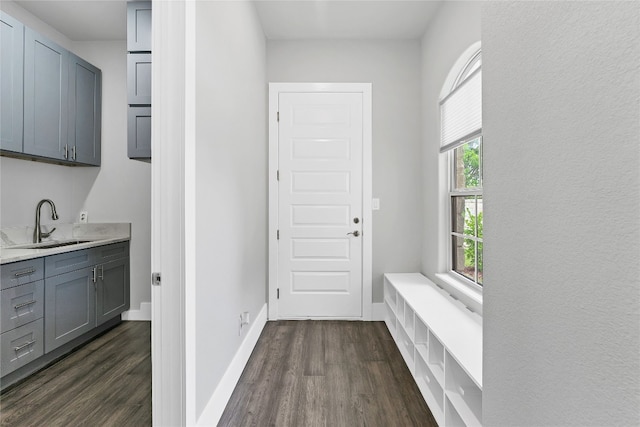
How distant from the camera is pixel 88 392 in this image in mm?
2086

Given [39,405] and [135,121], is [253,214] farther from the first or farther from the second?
[39,405]

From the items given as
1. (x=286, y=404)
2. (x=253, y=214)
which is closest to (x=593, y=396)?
(x=286, y=404)

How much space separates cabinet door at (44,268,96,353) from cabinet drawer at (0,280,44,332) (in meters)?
0.06

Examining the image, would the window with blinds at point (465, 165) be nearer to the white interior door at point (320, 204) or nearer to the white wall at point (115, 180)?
the white interior door at point (320, 204)

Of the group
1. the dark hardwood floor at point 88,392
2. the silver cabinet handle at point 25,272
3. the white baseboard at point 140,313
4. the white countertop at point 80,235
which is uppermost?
the white countertop at point 80,235

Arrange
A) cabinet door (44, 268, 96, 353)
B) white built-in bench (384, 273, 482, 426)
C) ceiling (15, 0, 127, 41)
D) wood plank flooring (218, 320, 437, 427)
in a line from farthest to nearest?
ceiling (15, 0, 127, 41) → cabinet door (44, 268, 96, 353) → wood plank flooring (218, 320, 437, 427) → white built-in bench (384, 273, 482, 426)

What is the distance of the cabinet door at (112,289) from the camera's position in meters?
2.98

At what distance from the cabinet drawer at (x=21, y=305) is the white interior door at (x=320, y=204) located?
1.90 meters

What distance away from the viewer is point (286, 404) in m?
1.95

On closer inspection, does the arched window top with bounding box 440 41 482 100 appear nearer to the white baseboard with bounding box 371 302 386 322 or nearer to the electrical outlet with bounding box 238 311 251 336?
the white baseboard with bounding box 371 302 386 322

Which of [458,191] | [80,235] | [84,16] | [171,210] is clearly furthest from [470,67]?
[80,235]

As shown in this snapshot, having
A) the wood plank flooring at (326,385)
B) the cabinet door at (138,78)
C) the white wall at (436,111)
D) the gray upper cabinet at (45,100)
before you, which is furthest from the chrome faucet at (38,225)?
the white wall at (436,111)

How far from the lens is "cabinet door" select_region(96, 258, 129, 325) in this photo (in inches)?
117

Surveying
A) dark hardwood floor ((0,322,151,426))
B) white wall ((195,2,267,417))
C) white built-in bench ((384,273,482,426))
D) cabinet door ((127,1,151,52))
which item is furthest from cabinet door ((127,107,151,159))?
white built-in bench ((384,273,482,426))
